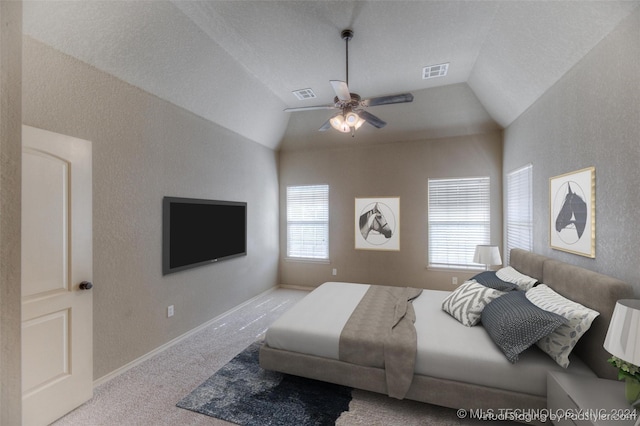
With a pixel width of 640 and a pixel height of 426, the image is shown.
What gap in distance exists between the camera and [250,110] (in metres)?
4.20

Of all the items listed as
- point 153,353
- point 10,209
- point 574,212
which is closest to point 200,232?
point 153,353

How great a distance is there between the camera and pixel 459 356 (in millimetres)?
1970

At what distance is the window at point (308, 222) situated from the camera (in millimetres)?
5441

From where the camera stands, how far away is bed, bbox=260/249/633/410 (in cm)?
181

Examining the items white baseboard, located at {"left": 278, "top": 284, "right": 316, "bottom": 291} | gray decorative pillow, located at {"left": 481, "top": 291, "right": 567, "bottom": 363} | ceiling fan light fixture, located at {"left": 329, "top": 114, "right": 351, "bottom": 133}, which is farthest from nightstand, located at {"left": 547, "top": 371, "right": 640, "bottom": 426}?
white baseboard, located at {"left": 278, "top": 284, "right": 316, "bottom": 291}

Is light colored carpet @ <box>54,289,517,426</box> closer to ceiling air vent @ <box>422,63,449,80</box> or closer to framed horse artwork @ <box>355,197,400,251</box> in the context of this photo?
framed horse artwork @ <box>355,197,400,251</box>

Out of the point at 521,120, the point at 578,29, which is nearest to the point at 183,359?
the point at 578,29

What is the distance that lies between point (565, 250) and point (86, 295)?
4315 millimetres

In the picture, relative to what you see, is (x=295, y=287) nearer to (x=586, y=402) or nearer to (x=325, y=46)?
(x=325, y=46)

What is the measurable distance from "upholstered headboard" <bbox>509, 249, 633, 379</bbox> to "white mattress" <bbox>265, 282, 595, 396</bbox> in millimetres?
99

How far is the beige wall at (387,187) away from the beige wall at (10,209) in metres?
4.62

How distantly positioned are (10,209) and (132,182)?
214 cm

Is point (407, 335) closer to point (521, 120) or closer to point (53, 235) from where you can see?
point (53, 235)

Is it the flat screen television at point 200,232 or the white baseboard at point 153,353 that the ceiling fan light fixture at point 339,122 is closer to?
the flat screen television at point 200,232
